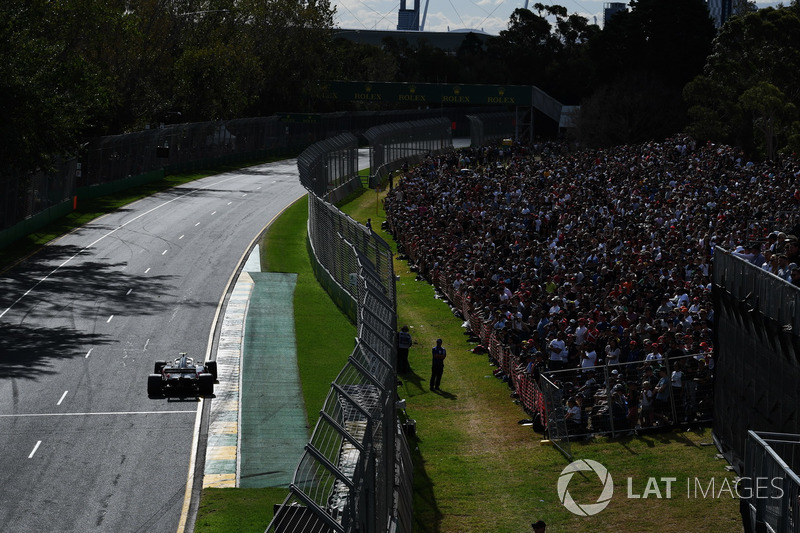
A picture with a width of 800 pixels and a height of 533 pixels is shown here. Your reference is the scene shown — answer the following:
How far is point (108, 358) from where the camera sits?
1161 inches

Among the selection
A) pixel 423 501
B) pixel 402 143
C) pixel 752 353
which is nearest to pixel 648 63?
pixel 402 143

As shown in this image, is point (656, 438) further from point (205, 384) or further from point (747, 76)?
point (747, 76)

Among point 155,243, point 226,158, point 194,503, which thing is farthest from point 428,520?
point 226,158

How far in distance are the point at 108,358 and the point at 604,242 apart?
15705 millimetres

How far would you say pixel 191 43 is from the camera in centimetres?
8706

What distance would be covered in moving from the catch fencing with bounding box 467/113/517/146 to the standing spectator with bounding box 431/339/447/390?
2463 inches

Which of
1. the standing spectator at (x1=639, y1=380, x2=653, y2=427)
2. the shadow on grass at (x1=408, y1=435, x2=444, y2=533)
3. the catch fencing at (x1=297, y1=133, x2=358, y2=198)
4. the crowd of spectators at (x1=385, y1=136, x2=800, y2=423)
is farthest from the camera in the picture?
the catch fencing at (x1=297, y1=133, x2=358, y2=198)

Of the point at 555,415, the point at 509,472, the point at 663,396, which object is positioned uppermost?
the point at 663,396

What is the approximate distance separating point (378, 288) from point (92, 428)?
7423 millimetres

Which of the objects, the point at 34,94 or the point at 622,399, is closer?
the point at 622,399

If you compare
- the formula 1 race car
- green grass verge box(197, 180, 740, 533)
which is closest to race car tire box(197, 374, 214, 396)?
the formula 1 race car

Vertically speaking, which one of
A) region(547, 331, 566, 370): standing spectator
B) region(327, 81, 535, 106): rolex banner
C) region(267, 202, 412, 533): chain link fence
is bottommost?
region(547, 331, 566, 370): standing spectator

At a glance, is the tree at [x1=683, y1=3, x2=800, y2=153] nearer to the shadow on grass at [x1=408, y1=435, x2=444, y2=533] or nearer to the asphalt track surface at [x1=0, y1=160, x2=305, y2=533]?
the asphalt track surface at [x1=0, y1=160, x2=305, y2=533]

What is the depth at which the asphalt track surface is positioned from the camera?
65.5ft
